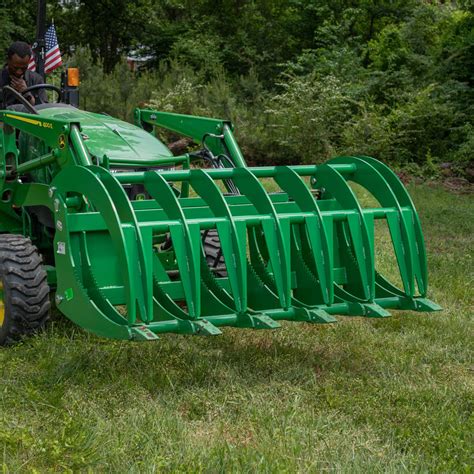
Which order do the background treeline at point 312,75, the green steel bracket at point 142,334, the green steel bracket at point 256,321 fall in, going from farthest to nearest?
the background treeline at point 312,75 → the green steel bracket at point 256,321 → the green steel bracket at point 142,334

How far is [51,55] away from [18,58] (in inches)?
185

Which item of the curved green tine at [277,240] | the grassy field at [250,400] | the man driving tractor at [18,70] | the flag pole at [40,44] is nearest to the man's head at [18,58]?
the man driving tractor at [18,70]

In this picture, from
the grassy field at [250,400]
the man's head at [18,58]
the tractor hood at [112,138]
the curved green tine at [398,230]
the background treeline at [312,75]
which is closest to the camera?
the grassy field at [250,400]

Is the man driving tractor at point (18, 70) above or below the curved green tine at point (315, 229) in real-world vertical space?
above

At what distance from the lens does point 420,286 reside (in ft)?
16.3

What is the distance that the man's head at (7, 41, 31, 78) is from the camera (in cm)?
666

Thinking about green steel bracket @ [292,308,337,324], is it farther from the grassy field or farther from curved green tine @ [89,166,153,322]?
curved green tine @ [89,166,153,322]

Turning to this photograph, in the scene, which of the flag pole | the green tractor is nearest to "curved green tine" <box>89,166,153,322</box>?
the green tractor

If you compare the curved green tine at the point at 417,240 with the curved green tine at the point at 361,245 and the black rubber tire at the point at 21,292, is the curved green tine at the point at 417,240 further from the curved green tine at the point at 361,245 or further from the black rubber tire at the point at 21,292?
the black rubber tire at the point at 21,292

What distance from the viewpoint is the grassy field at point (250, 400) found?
11.4 feet

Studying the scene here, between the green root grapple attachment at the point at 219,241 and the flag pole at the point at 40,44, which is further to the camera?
the flag pole at the point at 40,44

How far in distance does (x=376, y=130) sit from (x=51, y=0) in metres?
11.2

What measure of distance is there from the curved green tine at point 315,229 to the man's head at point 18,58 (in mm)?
2627

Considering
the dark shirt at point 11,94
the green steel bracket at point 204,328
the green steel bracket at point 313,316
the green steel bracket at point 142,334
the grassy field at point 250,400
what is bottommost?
the grassy field at point 250,400
